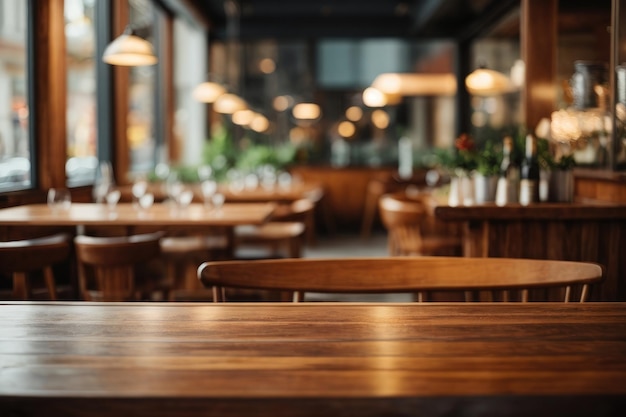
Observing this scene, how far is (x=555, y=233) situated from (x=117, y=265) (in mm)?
2109

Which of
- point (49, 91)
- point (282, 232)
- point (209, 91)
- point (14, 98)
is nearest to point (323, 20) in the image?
point (209, 91)

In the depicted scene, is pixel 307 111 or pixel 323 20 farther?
pixel 307 111

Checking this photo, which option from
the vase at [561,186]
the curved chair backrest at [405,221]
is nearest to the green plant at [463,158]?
the curved chair backrest at [405,221]

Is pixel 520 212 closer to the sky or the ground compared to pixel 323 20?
closer to the ground

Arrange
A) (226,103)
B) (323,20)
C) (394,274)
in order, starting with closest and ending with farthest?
1. (394,274)
2. (226,103)
3. (323,20)

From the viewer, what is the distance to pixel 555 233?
3.41 meters

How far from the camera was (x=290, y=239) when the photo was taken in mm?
5234

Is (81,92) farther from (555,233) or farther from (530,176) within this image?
(555,233)

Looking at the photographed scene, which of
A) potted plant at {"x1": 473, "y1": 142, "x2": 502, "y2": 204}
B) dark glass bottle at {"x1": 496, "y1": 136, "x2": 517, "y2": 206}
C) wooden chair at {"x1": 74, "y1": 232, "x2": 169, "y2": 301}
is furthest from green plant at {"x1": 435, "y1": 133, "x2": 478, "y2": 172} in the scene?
wooden chair at {"x1": 74, "y1": 232, "x2": 169, "y2": 301}

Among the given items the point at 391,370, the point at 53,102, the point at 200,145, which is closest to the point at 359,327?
the point at 391,370

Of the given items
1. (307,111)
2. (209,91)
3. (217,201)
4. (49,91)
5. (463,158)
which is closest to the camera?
(463,158)

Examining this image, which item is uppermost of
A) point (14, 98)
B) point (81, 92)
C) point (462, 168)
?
point (81, 92)

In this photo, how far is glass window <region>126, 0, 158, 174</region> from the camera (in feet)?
25.9

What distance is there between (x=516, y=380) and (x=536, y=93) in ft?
15.3
